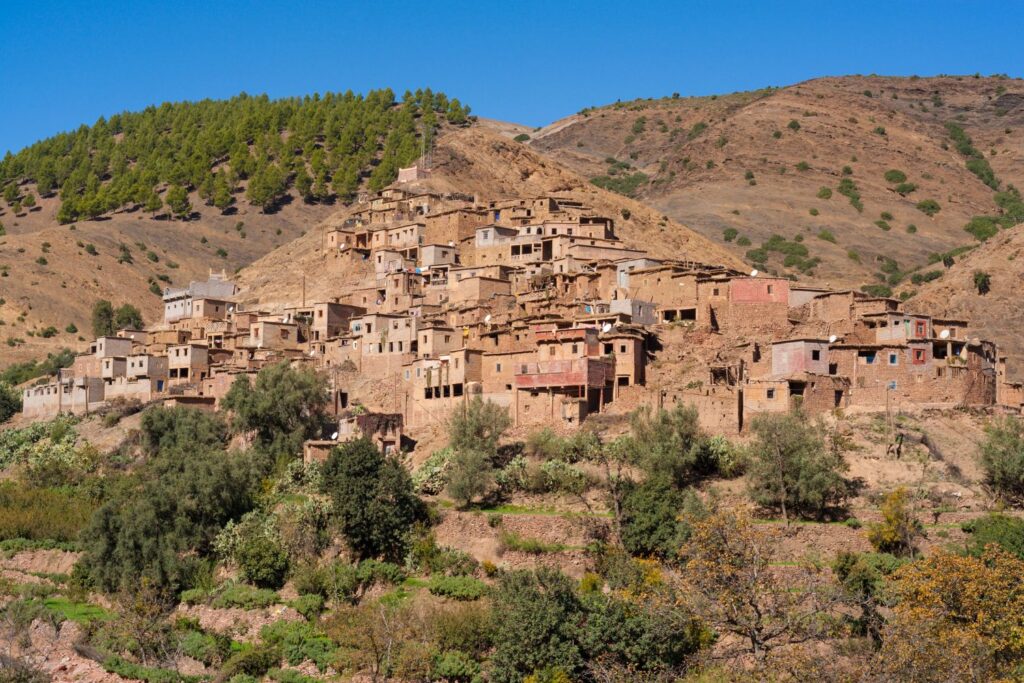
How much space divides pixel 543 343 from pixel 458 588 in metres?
10.4

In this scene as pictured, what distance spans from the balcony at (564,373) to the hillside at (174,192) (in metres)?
37.0

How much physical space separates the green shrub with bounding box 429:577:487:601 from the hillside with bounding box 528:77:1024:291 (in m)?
46.6

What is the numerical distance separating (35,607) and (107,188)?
70605 mm

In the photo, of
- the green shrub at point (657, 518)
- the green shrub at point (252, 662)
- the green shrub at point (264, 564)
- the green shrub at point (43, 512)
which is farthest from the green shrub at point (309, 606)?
the green shrub at point (43, 512)

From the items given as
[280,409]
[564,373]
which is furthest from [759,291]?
[280,409]

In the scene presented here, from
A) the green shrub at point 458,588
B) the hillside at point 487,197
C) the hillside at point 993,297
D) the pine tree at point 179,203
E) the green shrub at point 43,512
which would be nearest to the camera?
the green shrub at point 458,588

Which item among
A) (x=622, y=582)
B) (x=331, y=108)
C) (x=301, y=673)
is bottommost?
(x=301, y=673)

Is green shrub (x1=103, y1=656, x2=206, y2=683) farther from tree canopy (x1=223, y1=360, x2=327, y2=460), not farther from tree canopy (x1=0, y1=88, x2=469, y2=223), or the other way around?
tree canopy (x1=0, y1=88, x2=469, y2=223)

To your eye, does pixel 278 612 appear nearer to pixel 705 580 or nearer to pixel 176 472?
pixel 176 472

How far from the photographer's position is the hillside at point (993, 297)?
5091 cm

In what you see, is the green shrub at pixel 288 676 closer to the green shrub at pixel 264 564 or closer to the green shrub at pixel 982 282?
the green shrub at pixel 264 564

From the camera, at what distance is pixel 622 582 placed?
30172mm

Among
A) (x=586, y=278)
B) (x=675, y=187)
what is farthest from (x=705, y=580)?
(x=675, y=187)

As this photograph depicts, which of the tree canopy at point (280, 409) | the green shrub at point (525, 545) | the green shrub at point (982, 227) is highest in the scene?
the green shrub at point (982, 227)
